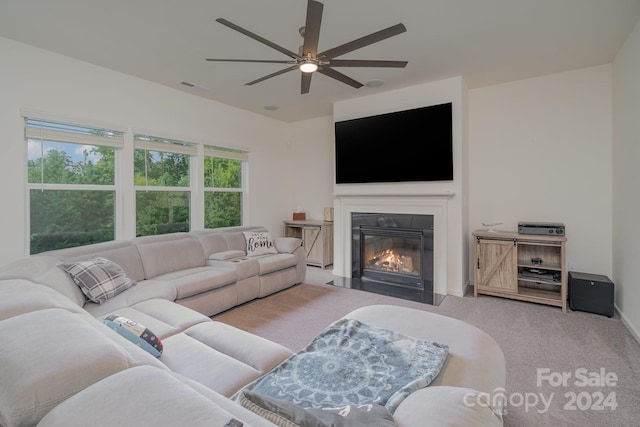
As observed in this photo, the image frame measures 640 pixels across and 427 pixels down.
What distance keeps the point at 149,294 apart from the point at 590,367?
3.58 meters

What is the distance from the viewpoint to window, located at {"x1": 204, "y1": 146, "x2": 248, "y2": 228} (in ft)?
15.9

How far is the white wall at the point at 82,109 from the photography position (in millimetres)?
2922

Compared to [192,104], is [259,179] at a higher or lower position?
lower

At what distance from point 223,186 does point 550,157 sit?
15.5 ft

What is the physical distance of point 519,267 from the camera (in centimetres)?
389

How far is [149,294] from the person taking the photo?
2.64 meters

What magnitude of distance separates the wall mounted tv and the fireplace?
0.60 meters

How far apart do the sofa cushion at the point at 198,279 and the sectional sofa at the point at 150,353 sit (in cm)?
1

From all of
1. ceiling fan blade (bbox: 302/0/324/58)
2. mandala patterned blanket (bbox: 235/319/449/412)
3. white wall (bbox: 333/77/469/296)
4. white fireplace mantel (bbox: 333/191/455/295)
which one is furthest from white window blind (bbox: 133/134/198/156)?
mandala patterned blanket (bbox: 235/319/449/412)

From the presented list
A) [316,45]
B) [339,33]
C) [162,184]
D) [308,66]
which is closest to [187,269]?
[162,184]

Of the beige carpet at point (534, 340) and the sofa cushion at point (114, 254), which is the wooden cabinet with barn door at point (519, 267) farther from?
the sofa cushion at point (114, 254)

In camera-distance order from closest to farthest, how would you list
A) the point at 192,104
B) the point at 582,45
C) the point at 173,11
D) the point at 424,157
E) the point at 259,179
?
the point at 173,11
the point at 582,45
the point at 424,157
the point at 192,104
the point at 259,179

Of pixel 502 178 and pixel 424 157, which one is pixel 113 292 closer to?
pixel 424 157

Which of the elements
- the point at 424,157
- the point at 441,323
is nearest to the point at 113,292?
the point at 441,323
